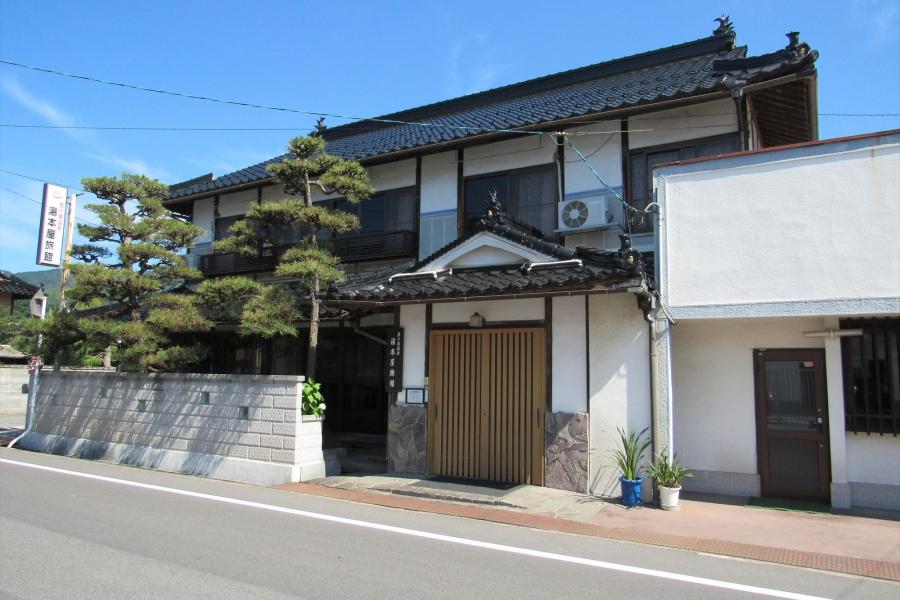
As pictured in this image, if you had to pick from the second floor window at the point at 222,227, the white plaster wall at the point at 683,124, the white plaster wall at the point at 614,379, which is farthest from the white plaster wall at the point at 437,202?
the second floor window at the point at 222,227

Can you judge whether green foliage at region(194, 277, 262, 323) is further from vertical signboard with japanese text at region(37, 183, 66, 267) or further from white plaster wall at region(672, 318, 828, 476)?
vertical signboard with japanese text at region(37, 183, 66, 267)

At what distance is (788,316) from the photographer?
8.56 meters

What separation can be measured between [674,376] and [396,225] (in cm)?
711

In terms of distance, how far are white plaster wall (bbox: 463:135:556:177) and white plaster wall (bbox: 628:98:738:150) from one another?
1.72 metres

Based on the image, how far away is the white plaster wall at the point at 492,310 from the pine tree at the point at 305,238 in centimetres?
233

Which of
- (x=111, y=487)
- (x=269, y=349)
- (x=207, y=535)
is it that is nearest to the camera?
(x=207, y=535)

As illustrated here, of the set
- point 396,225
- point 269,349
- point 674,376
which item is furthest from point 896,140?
point 269,349

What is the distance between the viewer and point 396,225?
14.1 metres

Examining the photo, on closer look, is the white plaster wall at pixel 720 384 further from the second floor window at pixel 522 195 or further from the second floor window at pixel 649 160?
the second floor window at pixel 522 195

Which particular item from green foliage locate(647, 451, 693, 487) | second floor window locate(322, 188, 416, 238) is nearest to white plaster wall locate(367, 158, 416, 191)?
second floor window locate(322, 188, 416, 238)

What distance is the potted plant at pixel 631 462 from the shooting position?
8.77 m

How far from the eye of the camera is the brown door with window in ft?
29.7

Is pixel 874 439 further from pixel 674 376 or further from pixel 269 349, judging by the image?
pixel 269 349

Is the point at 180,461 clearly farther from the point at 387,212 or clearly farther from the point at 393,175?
the point at 393,175
